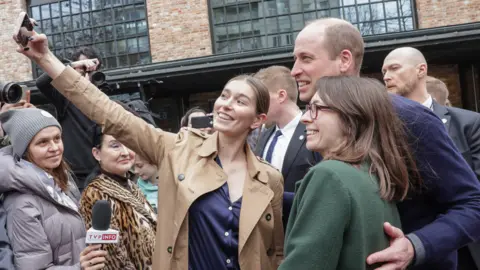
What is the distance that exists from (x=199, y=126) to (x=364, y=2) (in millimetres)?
12380

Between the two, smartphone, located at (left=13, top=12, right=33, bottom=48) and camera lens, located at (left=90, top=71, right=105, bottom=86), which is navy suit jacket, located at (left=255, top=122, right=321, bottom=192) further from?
smartphone, located at (left=13, top=12, right=33, bottom=48)

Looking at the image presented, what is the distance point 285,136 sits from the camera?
14.1 feet

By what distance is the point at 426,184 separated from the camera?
2193mm

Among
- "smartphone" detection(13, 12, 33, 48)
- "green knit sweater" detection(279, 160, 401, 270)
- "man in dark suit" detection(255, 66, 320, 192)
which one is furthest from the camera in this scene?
"man in dark suit" detection(255, 66, 320, 192)

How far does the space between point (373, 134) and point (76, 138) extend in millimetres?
3397

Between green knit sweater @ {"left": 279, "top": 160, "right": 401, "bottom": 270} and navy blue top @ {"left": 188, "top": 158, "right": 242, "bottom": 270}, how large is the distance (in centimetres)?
97

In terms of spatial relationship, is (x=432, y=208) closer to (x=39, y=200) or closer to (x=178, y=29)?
(x=39, y=200)

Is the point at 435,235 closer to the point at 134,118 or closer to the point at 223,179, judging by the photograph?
the point at 223,179

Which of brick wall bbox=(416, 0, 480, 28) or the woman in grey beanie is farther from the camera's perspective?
brick wall bbox=(416, 0, 480, 28)

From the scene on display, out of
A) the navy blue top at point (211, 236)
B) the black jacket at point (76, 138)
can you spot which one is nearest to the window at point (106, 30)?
the black jacket at point (76, 138)

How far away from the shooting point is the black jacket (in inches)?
188

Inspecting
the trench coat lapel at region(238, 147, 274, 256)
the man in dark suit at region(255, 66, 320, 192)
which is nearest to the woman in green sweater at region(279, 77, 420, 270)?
the trench coat lapel at region(238, 147, 274, 256)

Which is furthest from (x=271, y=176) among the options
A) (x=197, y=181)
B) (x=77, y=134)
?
(x=77, y=134)

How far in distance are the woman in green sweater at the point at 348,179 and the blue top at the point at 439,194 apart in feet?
0.26
